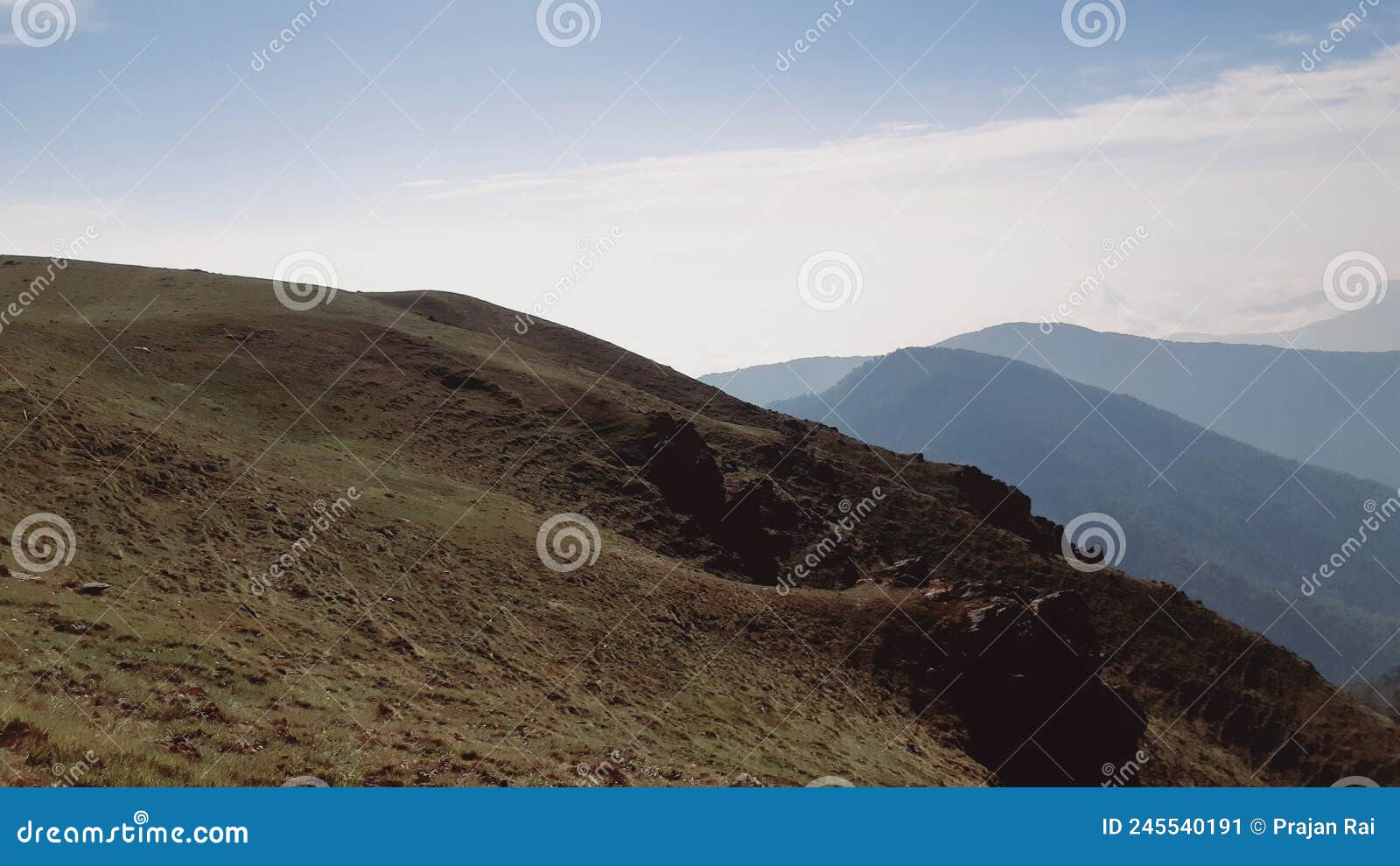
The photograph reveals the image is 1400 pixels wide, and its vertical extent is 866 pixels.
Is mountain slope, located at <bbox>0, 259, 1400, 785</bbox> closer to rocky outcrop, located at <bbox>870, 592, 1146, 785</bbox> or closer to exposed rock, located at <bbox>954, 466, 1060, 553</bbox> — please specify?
rocky outcrop, located at <bbox>870, 592, 1146, 785</bbox>

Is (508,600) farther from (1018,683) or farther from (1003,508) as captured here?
(1003,508)

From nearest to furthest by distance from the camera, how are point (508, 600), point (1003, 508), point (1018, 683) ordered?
point (508, 600)
point (1018, 683)
point (1003, 508)

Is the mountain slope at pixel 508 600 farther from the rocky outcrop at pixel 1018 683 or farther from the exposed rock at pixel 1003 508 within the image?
the exposed rock at pixel 1003 508

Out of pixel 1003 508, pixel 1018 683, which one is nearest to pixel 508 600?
pixel 1018 683

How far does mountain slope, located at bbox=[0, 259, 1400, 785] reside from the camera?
55.1 ft

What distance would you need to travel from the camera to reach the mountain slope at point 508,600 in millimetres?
16797

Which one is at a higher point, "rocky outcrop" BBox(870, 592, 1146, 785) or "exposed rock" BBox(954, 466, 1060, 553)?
"exposed rock" BBox(954, 466, 1060, 553)

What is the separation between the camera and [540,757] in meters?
17.5

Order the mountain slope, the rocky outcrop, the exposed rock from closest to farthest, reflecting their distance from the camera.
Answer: the mountain slope → the rocky outcrop → the exposed rock

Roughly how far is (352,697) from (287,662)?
7.32ft

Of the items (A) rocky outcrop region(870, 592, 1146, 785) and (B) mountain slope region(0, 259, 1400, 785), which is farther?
(A) rocky outcrop region(870, 592, 1146, 785)

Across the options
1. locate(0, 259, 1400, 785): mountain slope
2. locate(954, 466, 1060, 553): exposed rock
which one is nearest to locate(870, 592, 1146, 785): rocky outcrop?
locate(0, 259, 1400, 785): mountain slope

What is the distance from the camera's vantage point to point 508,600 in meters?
28.6

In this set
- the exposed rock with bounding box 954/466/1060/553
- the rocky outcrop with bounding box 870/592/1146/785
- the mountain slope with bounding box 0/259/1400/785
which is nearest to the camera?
the mountain slope with bounding box 0/259/1400/785
